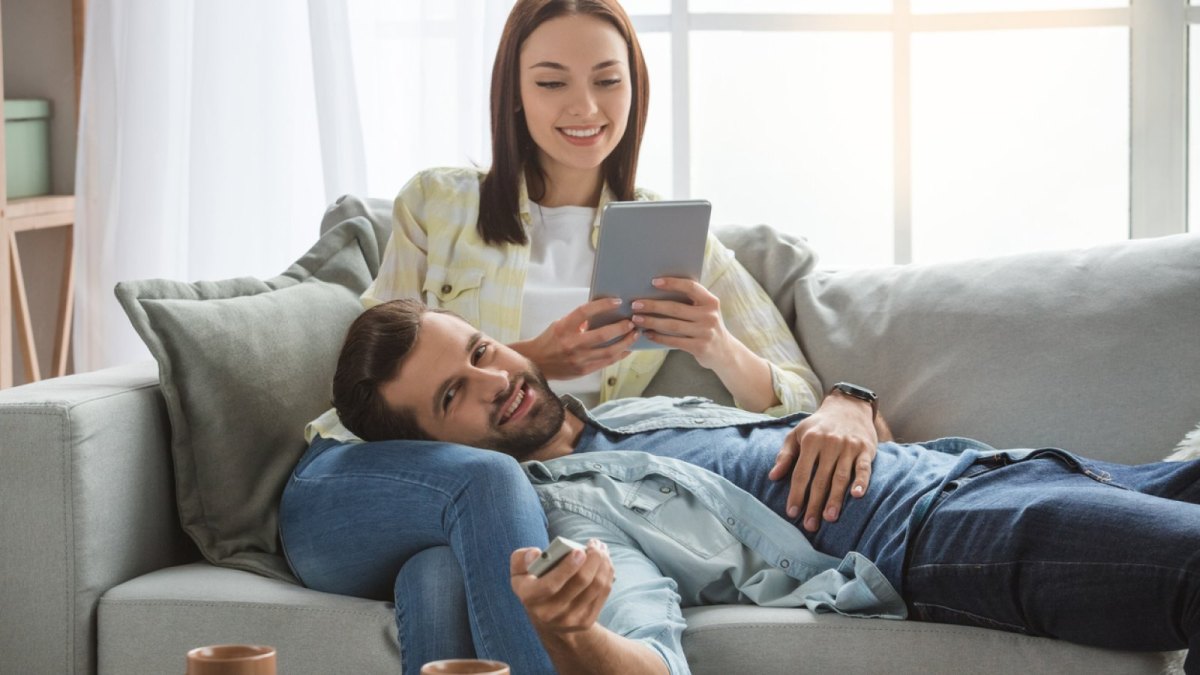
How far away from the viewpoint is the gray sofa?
1691mm

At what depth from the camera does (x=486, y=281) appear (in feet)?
7.61

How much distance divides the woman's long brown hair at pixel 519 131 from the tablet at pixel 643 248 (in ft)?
1.10

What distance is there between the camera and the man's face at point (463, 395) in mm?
1854

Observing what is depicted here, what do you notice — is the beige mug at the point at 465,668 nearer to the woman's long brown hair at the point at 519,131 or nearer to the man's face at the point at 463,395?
the man's face at the point at 463,395

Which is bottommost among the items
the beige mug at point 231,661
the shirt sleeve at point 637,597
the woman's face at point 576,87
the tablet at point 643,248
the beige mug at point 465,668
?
the shirt sleeve at point 637,597

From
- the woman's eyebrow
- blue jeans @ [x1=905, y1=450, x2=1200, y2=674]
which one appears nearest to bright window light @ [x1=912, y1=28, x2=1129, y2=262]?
the woman's eyebrow

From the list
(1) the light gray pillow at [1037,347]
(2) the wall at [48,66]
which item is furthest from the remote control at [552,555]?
(2) the wall at [48,66]

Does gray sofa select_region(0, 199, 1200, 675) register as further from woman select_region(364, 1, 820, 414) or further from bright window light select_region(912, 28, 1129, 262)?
bright window light select_region(912, 28, 1129, 262)

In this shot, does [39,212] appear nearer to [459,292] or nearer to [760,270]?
[459,292]

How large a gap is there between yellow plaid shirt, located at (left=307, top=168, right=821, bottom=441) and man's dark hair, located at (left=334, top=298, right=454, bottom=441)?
0.37m

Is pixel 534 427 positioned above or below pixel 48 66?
below

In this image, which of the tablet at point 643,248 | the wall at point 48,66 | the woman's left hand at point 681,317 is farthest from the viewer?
the wall at point 48,66

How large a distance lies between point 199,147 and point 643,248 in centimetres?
190

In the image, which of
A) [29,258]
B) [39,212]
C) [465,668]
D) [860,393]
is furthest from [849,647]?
[29,258]
